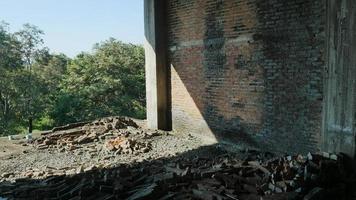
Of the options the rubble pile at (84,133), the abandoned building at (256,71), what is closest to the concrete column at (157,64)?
the abandoned building at (256,71)

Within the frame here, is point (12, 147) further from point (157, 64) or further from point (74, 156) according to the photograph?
point (157, 64)

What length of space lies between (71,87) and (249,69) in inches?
930

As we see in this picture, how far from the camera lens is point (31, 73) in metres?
32.5

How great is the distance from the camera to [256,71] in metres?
10.5

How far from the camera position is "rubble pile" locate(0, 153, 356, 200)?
6.53 meters

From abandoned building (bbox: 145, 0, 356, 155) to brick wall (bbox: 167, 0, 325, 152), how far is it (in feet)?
0.08

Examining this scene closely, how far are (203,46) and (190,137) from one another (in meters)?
3.06

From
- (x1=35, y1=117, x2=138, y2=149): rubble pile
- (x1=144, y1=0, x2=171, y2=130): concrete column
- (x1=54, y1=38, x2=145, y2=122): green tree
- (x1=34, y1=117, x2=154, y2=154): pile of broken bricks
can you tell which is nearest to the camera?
(x1=34, y1=117, x2=154, y2=154): pile of broken bricks

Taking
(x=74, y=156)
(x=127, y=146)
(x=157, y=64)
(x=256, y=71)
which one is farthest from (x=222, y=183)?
(x=157, y=64)

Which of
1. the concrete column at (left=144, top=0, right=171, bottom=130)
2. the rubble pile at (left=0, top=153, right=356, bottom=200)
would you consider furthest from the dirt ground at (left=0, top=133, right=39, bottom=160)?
the concrete column at (left=144, top=0, right=171, bottom=130)

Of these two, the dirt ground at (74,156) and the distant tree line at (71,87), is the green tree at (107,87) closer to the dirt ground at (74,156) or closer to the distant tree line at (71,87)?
the distant tree line at (71,87)

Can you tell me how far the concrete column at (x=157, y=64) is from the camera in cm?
1435

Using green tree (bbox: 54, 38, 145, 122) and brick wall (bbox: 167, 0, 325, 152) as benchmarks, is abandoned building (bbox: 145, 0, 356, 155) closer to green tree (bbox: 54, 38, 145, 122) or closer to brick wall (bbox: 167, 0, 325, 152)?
brick wall (bbox: 167, 0, 325, 152)

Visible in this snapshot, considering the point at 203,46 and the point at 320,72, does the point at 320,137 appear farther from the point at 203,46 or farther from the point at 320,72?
the point at 203,46
